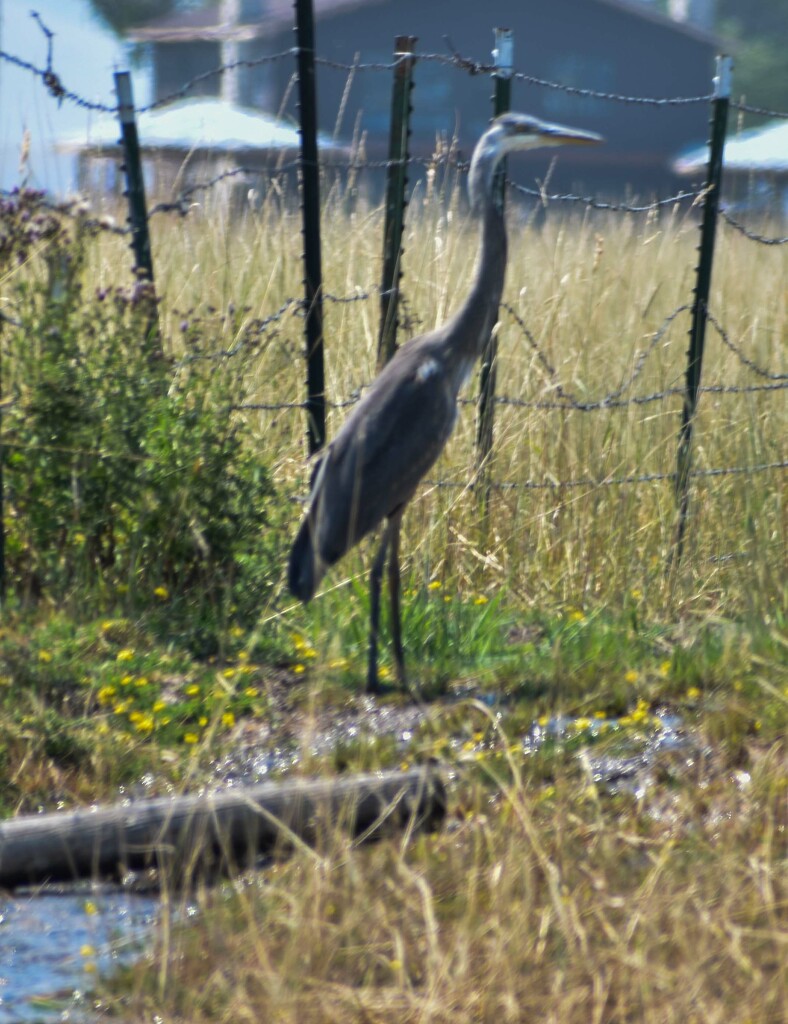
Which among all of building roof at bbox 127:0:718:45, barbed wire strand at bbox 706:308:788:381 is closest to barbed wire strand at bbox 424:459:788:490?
barbed wire strand at bbox 706:308:788:381

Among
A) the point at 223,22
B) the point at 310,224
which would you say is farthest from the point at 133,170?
the point at 223,22

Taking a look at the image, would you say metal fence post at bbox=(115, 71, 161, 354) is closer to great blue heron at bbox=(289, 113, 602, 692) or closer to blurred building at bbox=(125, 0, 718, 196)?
great blue heron at bbox=(289, 113, 602, 692)

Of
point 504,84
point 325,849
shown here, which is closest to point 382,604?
point 325,849

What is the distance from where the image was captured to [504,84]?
522cm

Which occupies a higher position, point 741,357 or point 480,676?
point 741,357

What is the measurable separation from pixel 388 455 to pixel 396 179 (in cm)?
141

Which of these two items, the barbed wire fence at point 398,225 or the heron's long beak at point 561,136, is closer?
the heron's long beak at point 561,136

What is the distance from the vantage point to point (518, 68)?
3475 cm

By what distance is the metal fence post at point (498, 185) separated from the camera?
5.17m

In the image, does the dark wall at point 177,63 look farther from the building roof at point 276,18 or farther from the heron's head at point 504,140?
the heron's head at point 504,140

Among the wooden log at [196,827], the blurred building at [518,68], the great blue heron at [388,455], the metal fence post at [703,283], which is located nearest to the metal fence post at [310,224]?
the great blue heron at [388,455]

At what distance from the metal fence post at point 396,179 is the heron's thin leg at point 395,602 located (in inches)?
45.3

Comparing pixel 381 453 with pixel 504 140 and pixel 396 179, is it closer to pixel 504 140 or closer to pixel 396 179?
pixel 504 140

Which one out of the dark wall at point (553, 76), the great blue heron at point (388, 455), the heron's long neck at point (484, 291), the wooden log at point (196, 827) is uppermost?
the dark wall at point (553, 76)
